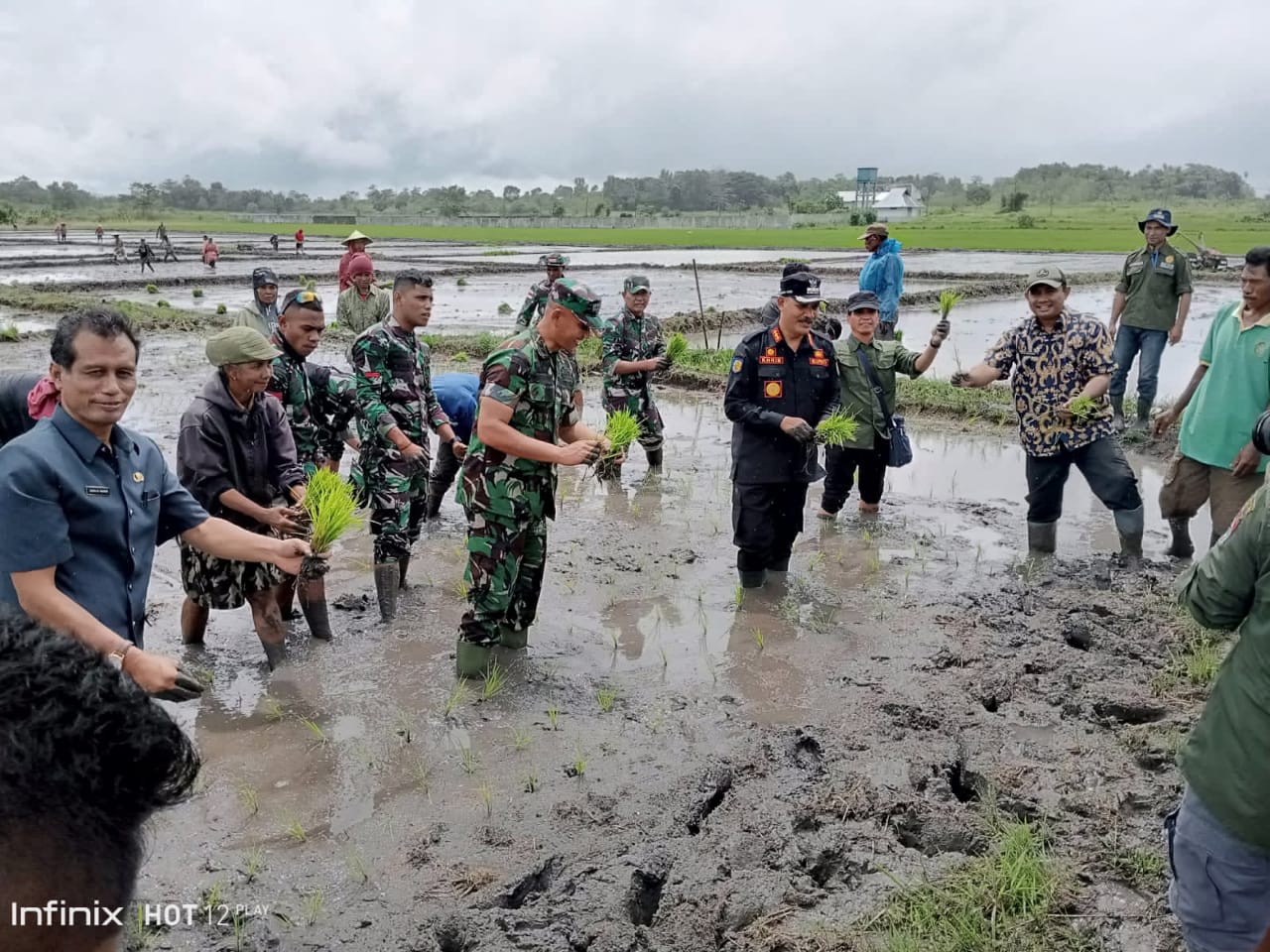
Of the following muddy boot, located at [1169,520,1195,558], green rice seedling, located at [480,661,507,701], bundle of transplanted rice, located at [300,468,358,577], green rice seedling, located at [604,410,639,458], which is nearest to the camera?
bundle of transplanted rice, located at [300,468,358,577]

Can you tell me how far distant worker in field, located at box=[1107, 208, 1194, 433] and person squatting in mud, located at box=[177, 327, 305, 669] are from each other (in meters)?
7.79

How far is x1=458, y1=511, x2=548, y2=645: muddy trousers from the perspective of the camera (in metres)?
4.73

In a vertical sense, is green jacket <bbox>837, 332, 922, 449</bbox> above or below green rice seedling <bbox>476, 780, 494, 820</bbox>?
above

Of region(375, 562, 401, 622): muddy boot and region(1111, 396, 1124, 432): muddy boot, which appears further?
region(1111, 396, 1124, 432): muddy boot

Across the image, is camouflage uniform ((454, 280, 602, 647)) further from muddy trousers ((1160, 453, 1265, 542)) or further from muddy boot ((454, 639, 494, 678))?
muddy trousers ((1160, 453, 1265, 542))

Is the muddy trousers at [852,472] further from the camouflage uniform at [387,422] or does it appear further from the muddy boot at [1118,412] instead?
the muddy boot at [1118,412]

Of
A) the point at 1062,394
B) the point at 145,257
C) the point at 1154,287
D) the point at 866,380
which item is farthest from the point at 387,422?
the point at 145,257

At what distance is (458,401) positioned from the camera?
7.11 metres

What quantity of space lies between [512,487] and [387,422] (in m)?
1.36

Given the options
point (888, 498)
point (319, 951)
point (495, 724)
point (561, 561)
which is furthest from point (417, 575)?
point (888, 498)

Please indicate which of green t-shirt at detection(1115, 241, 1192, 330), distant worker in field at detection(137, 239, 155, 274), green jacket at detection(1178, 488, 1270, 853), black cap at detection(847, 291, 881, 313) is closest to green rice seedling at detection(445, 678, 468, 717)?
green jacket at detection(1178, 488, 1270, 853)

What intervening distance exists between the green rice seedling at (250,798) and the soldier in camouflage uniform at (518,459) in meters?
1.22

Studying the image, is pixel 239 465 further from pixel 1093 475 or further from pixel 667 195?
pixel 667 195

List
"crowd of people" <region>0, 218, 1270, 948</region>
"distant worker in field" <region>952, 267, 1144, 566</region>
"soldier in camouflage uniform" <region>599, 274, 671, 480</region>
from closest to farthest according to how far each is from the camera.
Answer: "crowd of people" <region>0, 218, 1270, 948</region>
"distant worker in field" <region>952, 267, 1144, 566</region>
"soldier in camouflage uniform" <region>599, 274, 671, 480</region>
